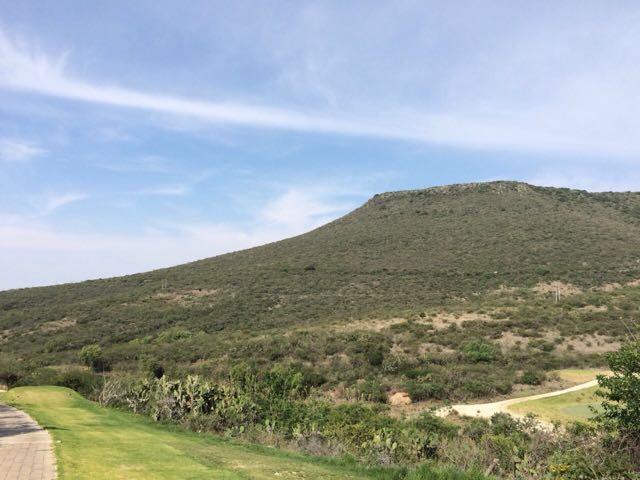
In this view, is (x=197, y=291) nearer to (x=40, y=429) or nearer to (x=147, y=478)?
(x=40, y=429)

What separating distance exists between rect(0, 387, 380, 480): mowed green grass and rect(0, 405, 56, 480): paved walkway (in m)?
0.20

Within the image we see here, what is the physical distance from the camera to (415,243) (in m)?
67.1

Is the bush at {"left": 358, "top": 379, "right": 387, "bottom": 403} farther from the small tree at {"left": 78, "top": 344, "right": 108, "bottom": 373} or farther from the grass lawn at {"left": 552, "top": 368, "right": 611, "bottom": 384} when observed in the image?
the small tree at {"left": 78, "top": 344, "right": 108, "bottom": 373}

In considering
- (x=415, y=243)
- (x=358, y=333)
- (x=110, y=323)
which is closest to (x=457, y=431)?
(x=358, y=333)

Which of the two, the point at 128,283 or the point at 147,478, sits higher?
the point at 128,283

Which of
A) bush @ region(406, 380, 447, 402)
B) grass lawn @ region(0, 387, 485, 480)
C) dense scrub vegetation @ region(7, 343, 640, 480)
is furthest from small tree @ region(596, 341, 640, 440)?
bush @ region(406, 380, 447, 402)

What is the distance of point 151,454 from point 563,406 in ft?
52.7

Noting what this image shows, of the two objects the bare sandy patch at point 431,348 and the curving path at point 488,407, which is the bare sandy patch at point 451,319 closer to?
the bare sandy patch at point 431,348

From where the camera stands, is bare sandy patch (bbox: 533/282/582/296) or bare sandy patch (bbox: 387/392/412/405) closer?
bare sandy patch (bbox: 387/392/412/405)

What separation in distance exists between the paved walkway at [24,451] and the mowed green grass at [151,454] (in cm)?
20

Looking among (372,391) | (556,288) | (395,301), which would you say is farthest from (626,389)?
(556,288)

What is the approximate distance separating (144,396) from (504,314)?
27.5m

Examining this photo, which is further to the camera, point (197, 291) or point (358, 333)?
point (197, 291)

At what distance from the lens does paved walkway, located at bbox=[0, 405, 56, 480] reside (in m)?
7.35
